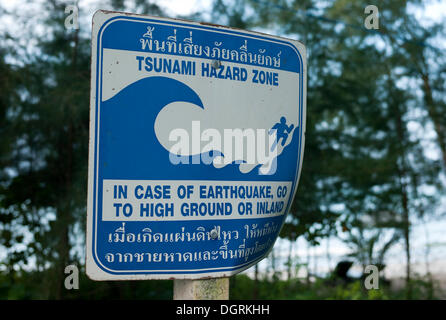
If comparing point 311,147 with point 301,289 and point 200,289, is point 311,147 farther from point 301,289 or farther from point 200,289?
point 200,289

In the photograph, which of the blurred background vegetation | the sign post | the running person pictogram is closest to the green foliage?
the blurred background vegetation

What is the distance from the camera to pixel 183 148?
134 centimetres

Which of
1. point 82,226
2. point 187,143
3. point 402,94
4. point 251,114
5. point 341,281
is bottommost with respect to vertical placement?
point 341,281

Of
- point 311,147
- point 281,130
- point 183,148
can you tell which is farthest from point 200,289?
point 311,147

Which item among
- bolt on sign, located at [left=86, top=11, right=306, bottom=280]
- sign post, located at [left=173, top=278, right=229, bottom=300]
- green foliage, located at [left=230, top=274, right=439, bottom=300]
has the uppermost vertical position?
bolt on sign, located at [left=86, top=11, right=306, bottom=280]

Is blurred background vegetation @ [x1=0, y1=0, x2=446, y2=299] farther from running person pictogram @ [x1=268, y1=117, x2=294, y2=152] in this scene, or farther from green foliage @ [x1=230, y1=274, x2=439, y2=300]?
running person pictogram @ [x1=268, y1=117, x2=294, y2=152]

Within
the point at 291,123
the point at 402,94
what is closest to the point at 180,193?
the point at 291,123

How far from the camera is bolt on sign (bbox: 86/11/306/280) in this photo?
129 cm

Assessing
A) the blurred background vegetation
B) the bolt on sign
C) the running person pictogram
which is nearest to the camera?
the bolt on sign

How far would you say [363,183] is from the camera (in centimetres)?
471

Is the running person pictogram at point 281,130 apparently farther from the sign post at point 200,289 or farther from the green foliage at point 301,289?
the green foliage at point 301,289

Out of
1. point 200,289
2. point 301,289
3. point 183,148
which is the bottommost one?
point 301,289

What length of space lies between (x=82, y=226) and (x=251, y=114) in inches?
107

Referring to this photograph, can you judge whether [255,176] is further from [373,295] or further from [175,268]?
[373,295]
